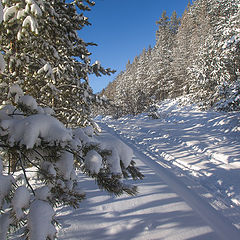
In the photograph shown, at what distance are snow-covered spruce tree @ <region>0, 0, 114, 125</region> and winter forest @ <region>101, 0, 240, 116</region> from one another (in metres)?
8.56

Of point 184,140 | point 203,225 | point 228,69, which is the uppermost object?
point 228,69

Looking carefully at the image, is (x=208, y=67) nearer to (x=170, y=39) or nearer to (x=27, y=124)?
(x=27, y=124)

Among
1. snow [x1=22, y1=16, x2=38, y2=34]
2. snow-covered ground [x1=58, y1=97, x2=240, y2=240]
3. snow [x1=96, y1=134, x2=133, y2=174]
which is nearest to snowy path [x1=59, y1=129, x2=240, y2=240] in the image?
snow-covered ground [x1=58, y1=97, x2=240, y2=240]

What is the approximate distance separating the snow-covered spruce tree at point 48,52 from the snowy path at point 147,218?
9.24 ft

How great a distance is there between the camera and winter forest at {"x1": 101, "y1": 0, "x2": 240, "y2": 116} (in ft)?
52.6

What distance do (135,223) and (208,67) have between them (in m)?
20.9

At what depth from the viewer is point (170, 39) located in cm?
4878

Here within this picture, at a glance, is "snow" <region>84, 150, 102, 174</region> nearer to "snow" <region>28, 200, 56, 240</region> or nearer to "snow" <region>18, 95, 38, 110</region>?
"snow" <region>28, 200, 56, 240</region>

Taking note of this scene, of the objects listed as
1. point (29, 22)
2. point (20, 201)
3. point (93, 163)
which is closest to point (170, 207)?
point (93, 163)

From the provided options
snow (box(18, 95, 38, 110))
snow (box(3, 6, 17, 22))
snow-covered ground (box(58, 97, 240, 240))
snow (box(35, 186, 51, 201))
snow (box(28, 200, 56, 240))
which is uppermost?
snow (box(3, 6, 17, 22))

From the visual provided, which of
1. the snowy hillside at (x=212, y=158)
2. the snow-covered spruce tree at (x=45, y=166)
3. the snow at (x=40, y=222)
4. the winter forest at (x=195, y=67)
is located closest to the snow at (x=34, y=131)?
the snow-covered spruce tree at (x=45, y=166)

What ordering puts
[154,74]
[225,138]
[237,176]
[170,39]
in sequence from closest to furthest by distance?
1. [237,176]
2. [225,138]
3. [154,74]
4. [170,39]

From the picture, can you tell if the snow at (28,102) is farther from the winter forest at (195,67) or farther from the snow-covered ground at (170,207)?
the winter forest at (195,67)

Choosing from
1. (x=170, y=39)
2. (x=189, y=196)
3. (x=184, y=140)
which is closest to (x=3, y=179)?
(x=189, y=196)
